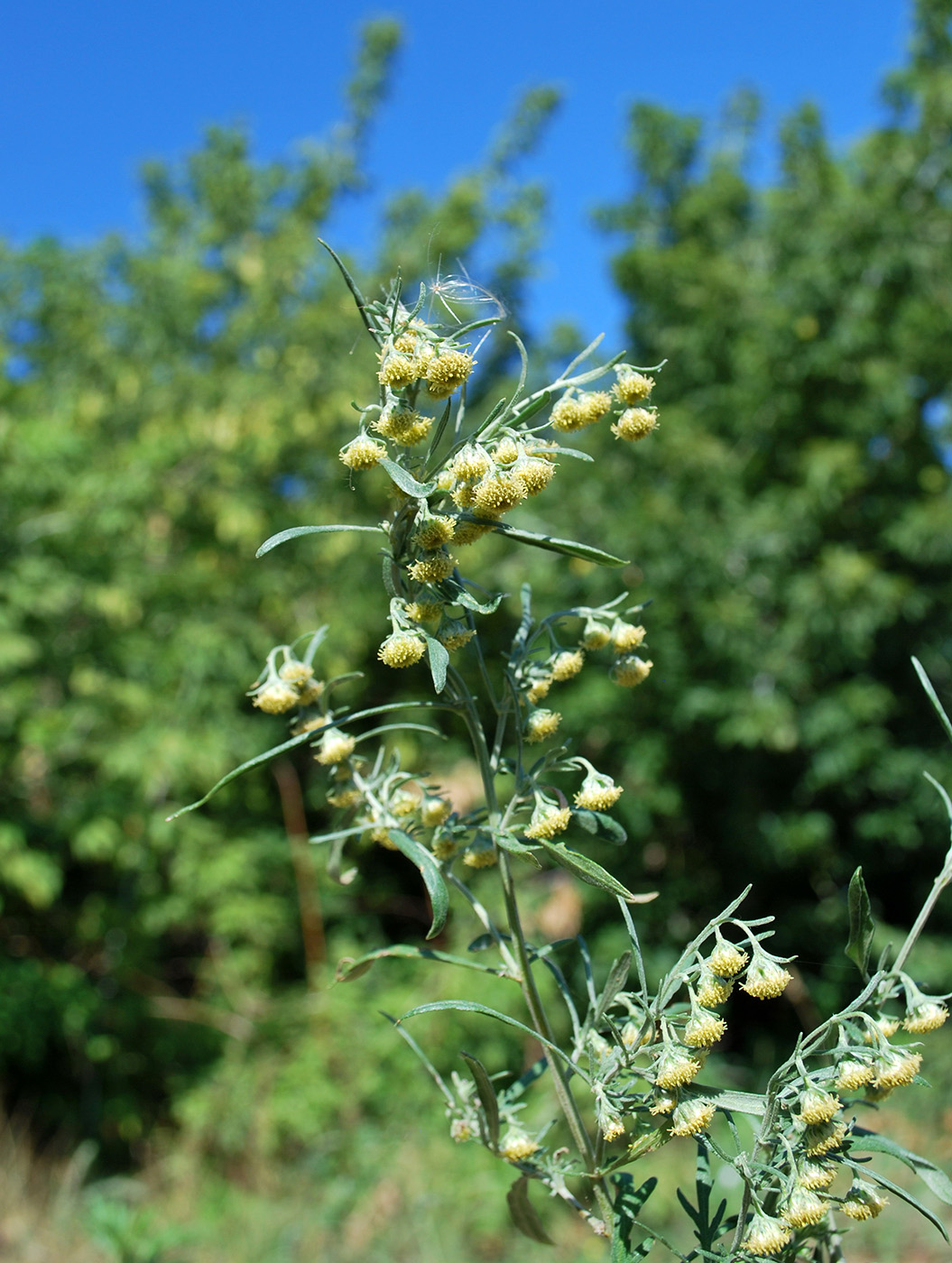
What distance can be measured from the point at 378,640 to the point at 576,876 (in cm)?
416

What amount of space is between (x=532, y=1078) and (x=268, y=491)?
430cm

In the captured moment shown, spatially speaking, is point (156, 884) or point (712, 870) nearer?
point (156, 884)

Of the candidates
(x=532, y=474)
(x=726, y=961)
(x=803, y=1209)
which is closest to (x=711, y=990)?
(x=726, y=961)

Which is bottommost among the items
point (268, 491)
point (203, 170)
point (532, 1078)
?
point (532, 1078)

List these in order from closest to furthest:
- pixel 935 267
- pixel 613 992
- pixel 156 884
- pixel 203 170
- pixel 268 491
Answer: pixel 613 992, pixel 156 884, pixel 935 267, pixel 268 491, pixel 203 170

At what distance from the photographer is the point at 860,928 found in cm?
63

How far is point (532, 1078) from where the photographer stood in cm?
81

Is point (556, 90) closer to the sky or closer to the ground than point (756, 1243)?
closer to the sky

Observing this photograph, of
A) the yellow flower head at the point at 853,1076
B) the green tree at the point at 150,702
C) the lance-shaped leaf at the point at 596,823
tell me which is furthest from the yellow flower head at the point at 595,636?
the green tree at the point at 150,702

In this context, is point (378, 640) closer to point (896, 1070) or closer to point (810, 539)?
point (810, 539)

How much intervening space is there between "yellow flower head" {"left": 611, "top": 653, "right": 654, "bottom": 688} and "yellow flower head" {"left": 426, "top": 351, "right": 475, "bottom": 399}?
288 mm

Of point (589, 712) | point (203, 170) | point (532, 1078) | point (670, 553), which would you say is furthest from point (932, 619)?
point (203, 170)

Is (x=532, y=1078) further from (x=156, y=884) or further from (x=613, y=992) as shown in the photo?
(x=156, y=884)

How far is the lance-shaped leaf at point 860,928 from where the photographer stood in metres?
0.62
